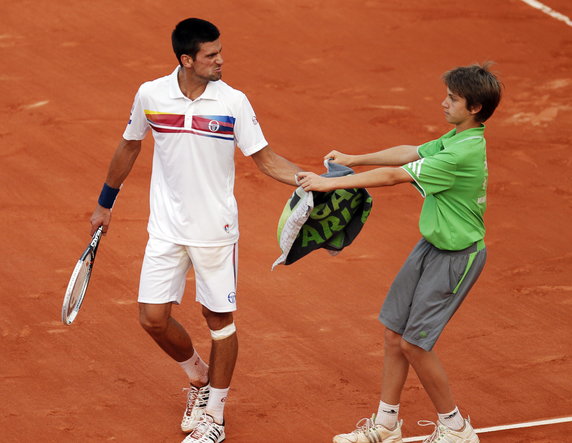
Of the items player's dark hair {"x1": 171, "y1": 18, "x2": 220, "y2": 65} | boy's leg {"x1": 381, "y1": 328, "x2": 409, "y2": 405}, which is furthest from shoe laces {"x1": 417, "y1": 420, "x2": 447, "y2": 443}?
player's dark hair {"x1": 171, "y1": 18, "x2": 220, "y2": 65}

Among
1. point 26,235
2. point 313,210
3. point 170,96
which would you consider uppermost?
point 170,96

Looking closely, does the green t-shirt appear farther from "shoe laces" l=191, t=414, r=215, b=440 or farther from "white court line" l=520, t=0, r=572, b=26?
"white court line" l=520, t=0, r=572, b=26

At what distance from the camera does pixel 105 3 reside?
1542cm

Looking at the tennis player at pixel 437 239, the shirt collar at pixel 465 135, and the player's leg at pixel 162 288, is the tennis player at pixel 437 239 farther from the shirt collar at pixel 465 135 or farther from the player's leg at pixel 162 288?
the player's leg at pixel 162 288

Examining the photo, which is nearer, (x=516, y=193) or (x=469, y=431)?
(x=469, y=431)

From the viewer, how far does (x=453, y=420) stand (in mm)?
6871

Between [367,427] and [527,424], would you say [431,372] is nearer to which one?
[367,427]

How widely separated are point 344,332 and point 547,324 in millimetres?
1654

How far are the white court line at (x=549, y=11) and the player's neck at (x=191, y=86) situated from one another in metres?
10.9

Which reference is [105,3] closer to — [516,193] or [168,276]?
[516,193]

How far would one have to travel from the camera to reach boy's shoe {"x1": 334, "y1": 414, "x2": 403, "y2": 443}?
23.0 feet

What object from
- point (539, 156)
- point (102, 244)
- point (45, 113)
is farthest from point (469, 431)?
point (45, 113)

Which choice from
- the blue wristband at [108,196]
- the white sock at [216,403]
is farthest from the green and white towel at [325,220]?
the blue wristband at [108,196]

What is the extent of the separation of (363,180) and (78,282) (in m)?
2.04
